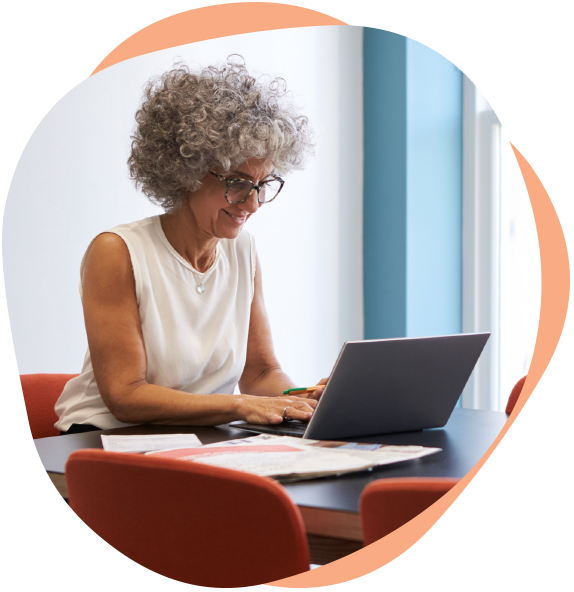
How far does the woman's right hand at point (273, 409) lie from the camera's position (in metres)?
1.00

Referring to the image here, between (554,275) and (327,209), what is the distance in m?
1.92

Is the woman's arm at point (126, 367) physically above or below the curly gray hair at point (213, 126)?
below

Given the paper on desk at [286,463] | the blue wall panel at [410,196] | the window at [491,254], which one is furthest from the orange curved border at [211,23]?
the blue wall panel at [410,196]

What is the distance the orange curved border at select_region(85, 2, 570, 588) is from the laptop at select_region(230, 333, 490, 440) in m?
0.10

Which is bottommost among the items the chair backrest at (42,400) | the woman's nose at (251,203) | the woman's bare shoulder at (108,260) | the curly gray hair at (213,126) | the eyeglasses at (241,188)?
the chair backrest at (42,400)

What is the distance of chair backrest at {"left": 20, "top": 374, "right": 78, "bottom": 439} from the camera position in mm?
1302

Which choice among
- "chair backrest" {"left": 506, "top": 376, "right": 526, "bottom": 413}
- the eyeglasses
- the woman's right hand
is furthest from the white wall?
"chair backrest" {"left": 506, "top": 376, "right": 526, "bottom": 413}

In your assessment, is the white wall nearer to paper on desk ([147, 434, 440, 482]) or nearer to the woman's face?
the woman's face

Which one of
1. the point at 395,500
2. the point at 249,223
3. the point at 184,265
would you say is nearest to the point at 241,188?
the point at 184,265

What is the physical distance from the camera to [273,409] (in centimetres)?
102

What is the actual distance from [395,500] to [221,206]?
81 centimetres

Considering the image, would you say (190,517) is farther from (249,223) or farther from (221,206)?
(249,223)

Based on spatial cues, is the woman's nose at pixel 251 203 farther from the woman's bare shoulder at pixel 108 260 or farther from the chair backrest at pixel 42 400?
the chair backrest at pixel 42 400

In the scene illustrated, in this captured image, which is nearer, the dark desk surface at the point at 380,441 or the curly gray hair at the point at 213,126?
the dark desk surface at the point at 380,441
